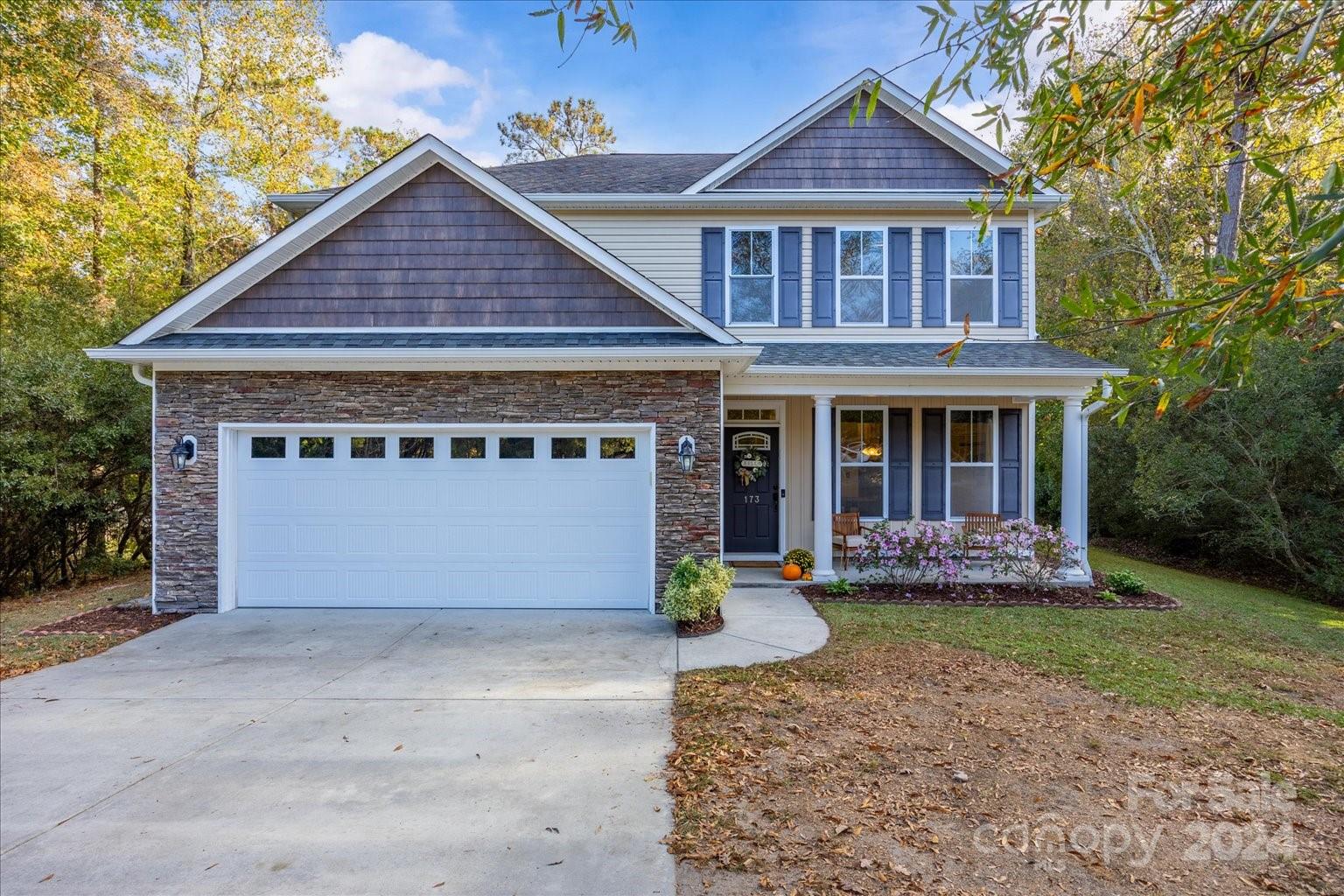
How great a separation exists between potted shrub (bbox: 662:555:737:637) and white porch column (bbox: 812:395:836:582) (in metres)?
2.52

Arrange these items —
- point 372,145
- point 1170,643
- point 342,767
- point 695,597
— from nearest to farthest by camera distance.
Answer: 1. point 342,767
2. point 1170,643
3. point 695,597
4. point 372,145

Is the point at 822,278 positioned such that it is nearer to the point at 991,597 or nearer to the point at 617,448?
the point at 617,448

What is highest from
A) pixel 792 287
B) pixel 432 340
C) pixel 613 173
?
pixel 613 173

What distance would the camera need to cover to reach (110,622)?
7117 millimetres

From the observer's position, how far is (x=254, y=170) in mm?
16406

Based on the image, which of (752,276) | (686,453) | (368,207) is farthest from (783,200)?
(368,207)

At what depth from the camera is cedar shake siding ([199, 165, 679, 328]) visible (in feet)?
25.0

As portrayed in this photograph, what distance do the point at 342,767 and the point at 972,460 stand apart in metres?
9.64

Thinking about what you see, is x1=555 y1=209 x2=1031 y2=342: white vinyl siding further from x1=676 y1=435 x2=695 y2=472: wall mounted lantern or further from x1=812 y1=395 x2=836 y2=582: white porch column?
x1=676 y1=435 x2=695 y2=472: wall mounted lantern

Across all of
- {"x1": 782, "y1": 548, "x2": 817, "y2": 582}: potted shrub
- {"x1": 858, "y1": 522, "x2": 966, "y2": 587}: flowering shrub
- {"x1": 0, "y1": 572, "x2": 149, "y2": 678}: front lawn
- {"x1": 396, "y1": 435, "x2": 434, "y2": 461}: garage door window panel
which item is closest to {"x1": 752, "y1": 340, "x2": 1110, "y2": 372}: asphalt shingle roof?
{"x1": 858, "y1": 522, "x2": 966, "y2": 587}: flowering shrub

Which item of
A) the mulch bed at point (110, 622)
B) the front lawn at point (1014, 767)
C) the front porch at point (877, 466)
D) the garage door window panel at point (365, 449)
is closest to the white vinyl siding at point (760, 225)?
the front porch at point (877, 466)

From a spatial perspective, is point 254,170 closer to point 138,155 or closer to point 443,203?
point 138,155

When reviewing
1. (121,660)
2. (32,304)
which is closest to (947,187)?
(121,660)

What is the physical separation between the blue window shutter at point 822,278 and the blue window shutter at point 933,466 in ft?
7.48
